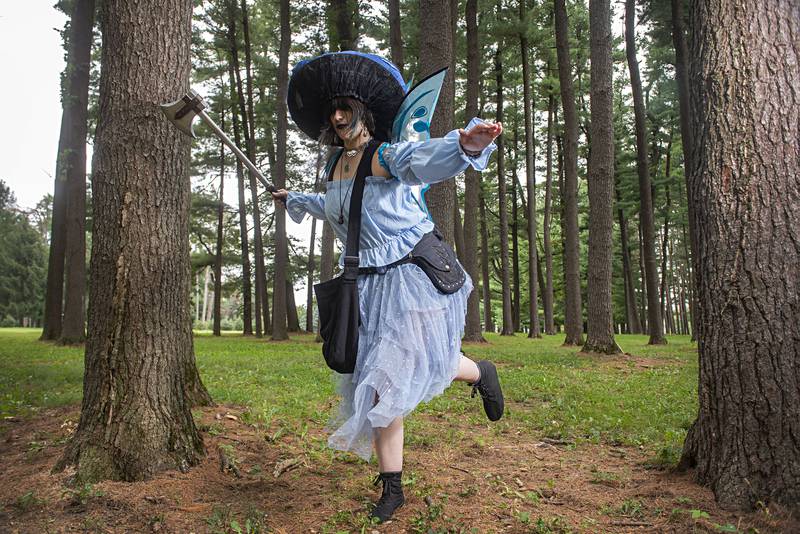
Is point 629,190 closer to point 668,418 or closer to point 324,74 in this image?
point 668,418

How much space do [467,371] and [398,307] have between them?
712 millimetres

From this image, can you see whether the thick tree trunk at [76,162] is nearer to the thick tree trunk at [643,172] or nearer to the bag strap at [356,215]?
the bag strap at [356,215]

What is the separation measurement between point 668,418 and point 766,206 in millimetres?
3017

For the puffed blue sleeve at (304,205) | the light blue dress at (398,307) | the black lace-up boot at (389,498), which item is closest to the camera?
the light blue dress at (398,307)

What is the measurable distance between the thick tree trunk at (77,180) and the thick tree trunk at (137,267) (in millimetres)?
10348

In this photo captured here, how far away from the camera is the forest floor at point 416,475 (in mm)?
Answer: 2930

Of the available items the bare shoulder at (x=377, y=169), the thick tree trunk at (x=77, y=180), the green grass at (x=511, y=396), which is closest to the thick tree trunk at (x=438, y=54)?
the green grass at (x=511, y=396)

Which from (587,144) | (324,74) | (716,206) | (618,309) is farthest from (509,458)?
(618,309)

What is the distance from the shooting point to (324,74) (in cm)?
334

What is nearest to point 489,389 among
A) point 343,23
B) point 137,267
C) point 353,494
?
point 353,494

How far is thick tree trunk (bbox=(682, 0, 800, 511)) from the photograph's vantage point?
287 centimetres

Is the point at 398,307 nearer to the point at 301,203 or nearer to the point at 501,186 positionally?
the point at 301,203

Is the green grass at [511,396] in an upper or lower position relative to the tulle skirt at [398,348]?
lower

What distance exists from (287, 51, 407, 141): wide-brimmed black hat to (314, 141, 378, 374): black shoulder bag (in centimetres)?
28
